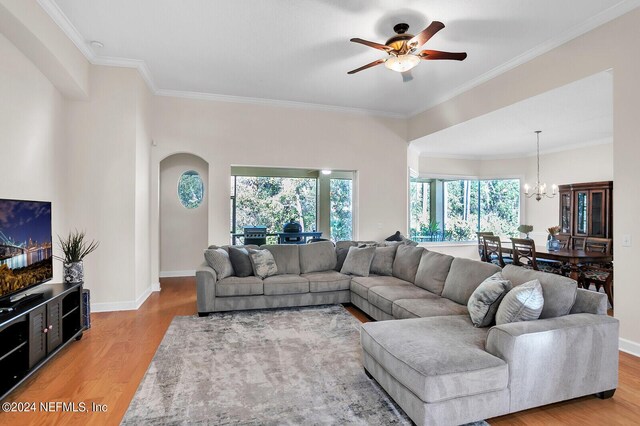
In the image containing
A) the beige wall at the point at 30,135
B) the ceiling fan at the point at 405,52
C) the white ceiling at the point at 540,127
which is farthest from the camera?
the white ceiling at the point at 540,127

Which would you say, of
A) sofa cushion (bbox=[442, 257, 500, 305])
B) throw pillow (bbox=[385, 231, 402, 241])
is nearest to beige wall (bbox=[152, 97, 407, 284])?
throw pillow (bbox=[385, 231, 402, 241])

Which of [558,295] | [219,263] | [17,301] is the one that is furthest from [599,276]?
[17,301]

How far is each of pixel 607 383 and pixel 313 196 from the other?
22.1 ft

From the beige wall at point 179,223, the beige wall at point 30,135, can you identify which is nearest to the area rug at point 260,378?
the beige wall at point 30,135

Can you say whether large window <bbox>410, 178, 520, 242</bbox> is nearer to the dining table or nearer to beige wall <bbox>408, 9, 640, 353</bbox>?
the dining table

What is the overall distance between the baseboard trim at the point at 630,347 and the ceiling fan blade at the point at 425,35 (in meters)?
3.29

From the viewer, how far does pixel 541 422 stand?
213 centimetres

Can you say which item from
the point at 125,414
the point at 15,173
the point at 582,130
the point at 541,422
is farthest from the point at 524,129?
the point at 15,173

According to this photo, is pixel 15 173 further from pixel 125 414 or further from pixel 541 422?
pixel 541 422

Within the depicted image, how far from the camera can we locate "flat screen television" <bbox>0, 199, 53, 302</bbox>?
8.53ft

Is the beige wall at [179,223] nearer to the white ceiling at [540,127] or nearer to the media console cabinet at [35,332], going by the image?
the media console cabinet at [35,332]

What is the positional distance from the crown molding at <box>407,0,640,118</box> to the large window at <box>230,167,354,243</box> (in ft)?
9.40

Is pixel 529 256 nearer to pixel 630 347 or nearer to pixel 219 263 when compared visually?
pixel 630 347

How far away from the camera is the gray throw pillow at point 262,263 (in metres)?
4.55
